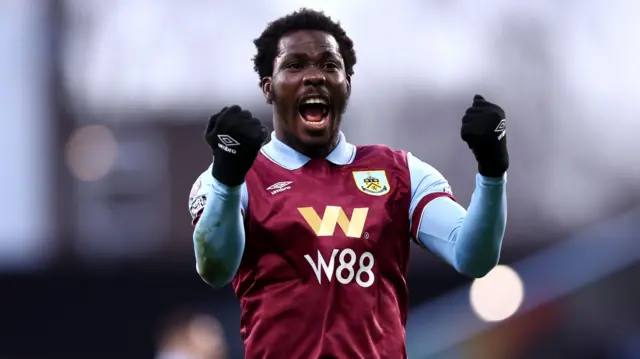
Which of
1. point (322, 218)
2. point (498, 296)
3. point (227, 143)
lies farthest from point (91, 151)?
point (227, 143)

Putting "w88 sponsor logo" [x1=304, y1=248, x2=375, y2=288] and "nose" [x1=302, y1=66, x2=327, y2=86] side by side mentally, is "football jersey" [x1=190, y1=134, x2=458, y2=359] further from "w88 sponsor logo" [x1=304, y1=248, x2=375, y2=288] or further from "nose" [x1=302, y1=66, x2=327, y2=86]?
"nose" [x1=302, y1=66, x2=327, y2=86]

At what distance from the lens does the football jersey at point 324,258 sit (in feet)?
11.8

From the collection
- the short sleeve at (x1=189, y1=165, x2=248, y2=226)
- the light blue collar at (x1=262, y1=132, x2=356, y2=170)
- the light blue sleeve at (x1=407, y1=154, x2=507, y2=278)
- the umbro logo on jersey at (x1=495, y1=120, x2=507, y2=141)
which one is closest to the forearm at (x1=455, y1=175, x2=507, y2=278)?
the light blue sleeve at (x1=407, y1=154, x2=507, y2=278)

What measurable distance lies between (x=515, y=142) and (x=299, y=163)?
838cm

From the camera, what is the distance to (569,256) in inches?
496

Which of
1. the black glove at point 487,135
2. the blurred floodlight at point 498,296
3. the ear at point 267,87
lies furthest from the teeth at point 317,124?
the blurred floodlight at point 498,296

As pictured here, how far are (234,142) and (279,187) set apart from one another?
15.3 inches

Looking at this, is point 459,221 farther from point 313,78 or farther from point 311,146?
point 313,78

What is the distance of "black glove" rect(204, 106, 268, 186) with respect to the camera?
3406 mm

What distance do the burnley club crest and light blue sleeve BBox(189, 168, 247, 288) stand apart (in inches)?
17.1

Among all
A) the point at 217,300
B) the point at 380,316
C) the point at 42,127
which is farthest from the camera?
the point at 217,300

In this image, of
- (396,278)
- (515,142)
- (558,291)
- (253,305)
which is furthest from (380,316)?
(558,291)

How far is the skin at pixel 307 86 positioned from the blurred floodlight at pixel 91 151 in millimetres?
7965

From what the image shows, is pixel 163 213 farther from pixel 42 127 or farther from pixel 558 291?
pixel 558 291
